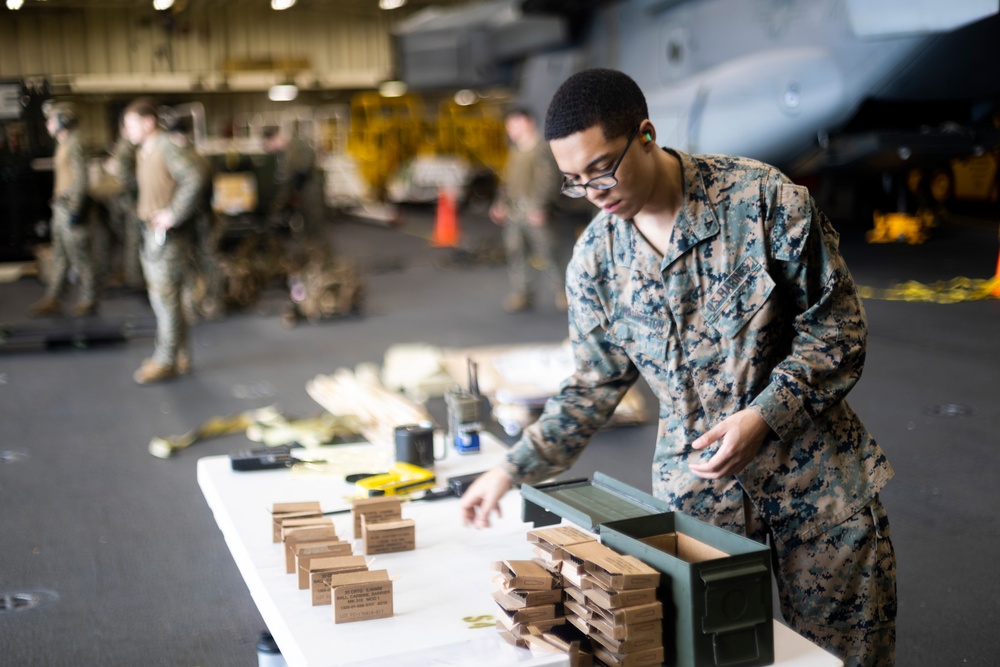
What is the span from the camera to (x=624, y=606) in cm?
163

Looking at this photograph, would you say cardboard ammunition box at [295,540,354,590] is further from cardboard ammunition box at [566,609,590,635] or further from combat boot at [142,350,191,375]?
combat boot at [142,350,191,375]

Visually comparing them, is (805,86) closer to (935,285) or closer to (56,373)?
(935,285)

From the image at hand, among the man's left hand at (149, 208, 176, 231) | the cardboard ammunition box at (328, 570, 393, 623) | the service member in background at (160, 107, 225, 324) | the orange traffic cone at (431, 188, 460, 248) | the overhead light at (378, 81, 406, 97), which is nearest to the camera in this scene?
the cardboard ammunition box at (328, 570, 393, 623)

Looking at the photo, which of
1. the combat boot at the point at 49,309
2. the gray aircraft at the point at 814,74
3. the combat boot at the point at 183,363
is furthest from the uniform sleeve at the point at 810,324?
the combat boot at the point at 49,309

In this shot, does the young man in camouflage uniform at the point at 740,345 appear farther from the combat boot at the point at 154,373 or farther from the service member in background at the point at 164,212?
the combat boot at the point at 154,373

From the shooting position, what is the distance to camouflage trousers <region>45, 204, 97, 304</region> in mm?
8938

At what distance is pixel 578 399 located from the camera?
227 centimetres

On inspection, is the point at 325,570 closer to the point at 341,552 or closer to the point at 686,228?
the point at 341,552

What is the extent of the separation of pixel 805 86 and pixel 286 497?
6654mm

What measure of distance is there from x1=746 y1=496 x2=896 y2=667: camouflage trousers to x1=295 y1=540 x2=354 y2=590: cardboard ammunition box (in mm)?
950

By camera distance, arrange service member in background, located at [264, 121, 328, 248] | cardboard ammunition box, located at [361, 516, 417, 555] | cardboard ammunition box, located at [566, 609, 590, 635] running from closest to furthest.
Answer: cardboard ammunition box, located at [566, 609, 590, 635], cardboard ammunition box, located at [361, 516, 417, 555], service member in background, located at [264, 121, 328, 248]

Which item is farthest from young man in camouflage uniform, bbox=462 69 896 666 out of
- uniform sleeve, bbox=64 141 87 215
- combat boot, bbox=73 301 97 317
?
combat boot, bbox=73 301 97 317

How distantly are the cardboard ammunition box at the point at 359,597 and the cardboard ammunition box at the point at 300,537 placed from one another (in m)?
0.22

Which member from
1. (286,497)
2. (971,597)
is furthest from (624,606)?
(971,597)
